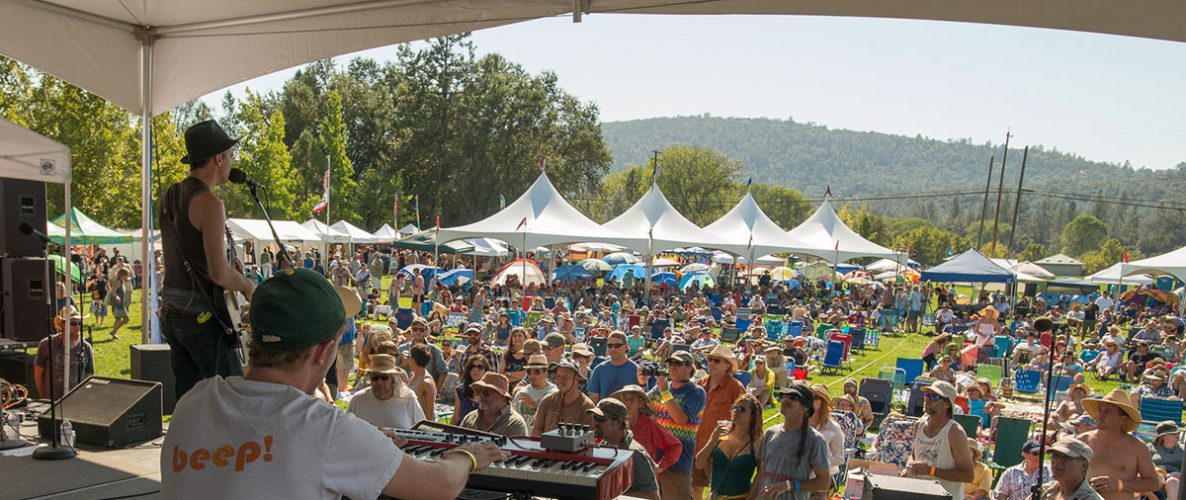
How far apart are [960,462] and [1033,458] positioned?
1.20m

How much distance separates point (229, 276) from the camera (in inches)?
135

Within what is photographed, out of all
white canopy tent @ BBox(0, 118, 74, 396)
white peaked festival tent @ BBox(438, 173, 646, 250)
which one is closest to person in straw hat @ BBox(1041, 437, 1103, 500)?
white canopy tent @ BBox(0, 118, 74, 396)

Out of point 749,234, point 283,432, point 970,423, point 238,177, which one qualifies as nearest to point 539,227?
point 749,234

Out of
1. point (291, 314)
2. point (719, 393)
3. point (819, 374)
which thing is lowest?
point (819, 374)

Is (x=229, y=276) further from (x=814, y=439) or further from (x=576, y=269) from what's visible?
(x=576, y=269)

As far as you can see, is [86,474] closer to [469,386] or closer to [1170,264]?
[469,386]

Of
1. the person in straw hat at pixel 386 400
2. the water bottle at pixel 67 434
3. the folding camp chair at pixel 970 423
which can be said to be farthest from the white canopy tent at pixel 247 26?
the folding camp chair at pixel 970 423

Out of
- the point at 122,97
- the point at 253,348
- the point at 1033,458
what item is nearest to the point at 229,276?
the point at 253,348

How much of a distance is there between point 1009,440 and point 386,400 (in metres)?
6.81

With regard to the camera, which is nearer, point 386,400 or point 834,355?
point 386,400

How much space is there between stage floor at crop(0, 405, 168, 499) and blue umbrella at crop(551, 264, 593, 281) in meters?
24.6

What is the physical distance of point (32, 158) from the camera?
692 cm

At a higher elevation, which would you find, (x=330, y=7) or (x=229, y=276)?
(x=330, y=7)

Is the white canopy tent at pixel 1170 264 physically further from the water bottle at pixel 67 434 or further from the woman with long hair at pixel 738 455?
the water bottle at pixel 67 434
